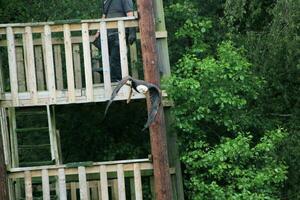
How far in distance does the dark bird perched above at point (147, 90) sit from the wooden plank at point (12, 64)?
1298 mm

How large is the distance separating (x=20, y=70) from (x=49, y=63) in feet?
1.54

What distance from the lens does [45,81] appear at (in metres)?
9.55

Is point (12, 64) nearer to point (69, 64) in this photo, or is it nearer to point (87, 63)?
point (69, 64)

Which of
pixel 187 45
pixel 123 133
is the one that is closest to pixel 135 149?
pixel 123 133

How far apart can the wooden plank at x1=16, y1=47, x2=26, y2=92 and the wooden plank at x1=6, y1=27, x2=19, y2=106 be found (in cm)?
23

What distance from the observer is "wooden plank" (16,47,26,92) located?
9289mm

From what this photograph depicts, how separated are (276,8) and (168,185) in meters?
3.34

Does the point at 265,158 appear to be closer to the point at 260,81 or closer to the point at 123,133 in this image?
→ the point at 260,81

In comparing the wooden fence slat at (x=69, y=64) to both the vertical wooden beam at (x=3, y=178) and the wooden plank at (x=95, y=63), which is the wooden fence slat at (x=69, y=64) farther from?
the vertical wooden beam at (x=3, y=178)

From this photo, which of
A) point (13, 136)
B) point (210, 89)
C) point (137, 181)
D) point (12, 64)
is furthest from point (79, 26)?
point (137, 181)

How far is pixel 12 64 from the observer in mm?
9031

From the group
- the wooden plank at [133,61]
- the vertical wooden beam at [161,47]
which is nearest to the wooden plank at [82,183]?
the wooden plank at [133,61]

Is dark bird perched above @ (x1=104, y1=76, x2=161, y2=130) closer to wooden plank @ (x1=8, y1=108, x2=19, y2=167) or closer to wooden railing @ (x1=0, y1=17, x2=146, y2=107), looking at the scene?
wooden railing @ (x1=0, y1=17, x2=146, y2=107)

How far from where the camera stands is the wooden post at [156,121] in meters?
8.86
